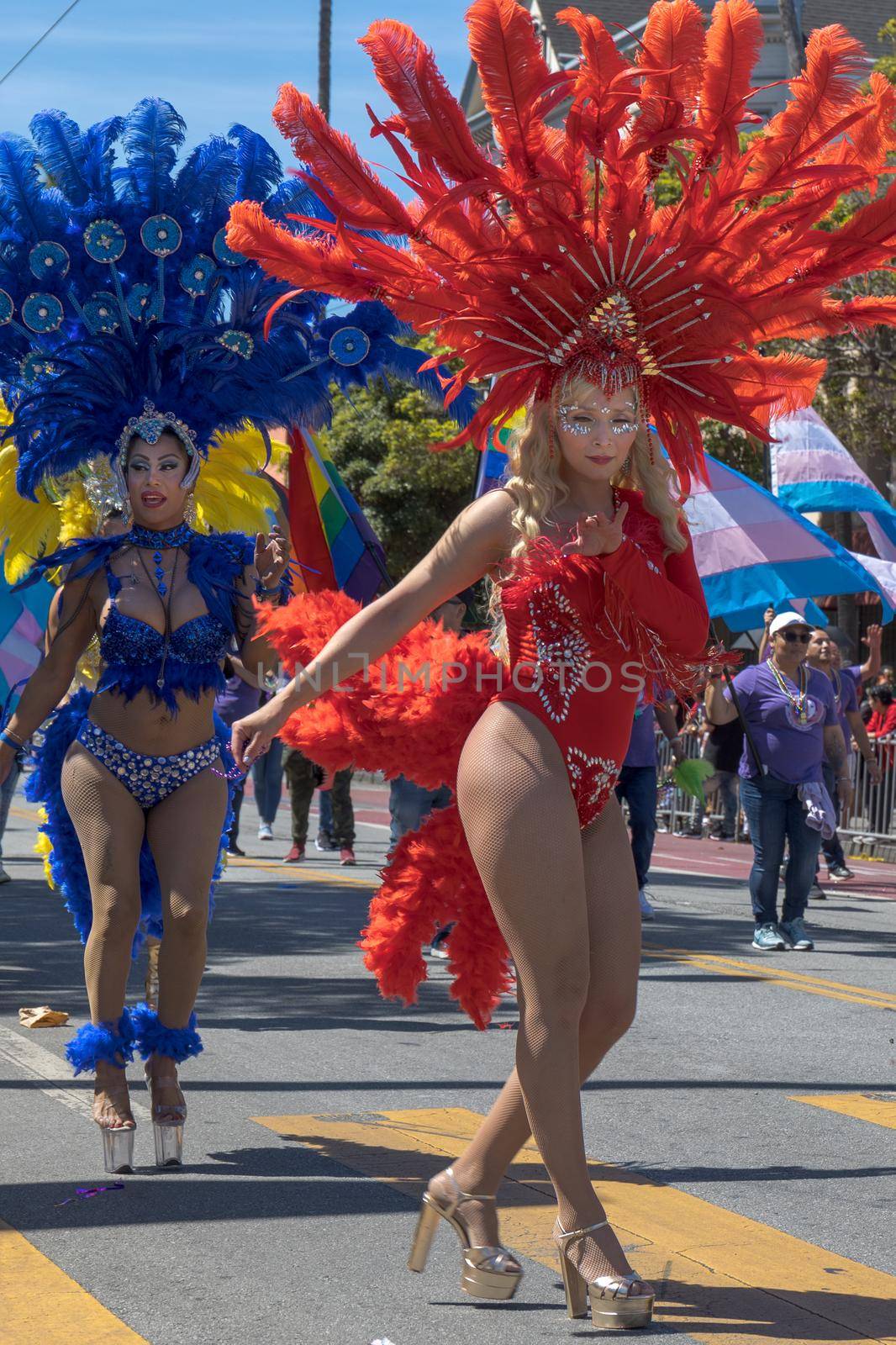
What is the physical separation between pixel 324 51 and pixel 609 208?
29.3 meters

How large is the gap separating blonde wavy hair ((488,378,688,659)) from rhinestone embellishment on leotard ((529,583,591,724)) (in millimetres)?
104

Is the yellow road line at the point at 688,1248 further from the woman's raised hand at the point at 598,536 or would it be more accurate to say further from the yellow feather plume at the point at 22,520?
the yellow feather plume at the point at 22,520

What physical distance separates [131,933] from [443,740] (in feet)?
4.52

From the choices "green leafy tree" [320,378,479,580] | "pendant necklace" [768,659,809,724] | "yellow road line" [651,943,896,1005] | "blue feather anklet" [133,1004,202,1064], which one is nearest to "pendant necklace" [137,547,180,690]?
"blue feather anklet" [133,1004,202,1064]

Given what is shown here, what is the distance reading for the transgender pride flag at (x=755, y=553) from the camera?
13766mm

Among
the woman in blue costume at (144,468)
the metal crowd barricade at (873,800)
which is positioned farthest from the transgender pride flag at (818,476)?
the woman in blue costume at (144,468)

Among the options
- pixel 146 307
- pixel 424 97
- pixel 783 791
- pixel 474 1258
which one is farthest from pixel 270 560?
pixel 783 791

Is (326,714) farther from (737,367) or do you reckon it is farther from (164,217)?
(164,217)

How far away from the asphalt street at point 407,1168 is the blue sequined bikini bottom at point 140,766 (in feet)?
0.43

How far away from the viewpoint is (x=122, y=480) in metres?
Result: 5.11

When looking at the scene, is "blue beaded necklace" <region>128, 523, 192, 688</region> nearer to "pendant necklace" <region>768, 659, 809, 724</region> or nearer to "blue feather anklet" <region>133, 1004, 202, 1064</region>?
"blue feather anklet" <region>133, 1004, 202, 1064</region>

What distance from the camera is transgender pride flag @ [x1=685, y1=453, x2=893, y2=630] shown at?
1377cm

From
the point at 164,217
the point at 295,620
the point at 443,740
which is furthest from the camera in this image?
the point at 164,217

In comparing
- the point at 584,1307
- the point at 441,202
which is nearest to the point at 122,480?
the point at 441,202
